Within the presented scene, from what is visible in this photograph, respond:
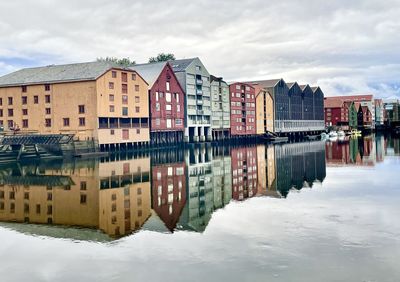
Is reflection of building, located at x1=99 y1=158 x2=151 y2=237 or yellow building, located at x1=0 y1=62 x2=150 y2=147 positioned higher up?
yellow building, located at x1=0 y1=62 x2=150 y2=147

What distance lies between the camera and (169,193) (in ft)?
90.5

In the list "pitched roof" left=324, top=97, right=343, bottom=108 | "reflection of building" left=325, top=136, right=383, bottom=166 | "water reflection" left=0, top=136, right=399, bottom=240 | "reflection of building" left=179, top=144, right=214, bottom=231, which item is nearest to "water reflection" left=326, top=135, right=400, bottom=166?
"reflection of building" left=325, top=136, right=383, bottom=166

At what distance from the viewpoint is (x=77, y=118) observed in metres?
64.9

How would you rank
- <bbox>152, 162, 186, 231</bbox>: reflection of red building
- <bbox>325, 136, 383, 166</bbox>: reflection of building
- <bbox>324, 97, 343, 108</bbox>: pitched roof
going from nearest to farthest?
<bbox>152, 162, 186, 231</bbox>: reflection of red building
<bbox>325, 136, 383, 166</bbox>: reflection of building
<bbox>324, 97, 343, 108</bbox>: pitched roof

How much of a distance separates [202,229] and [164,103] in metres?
63.4

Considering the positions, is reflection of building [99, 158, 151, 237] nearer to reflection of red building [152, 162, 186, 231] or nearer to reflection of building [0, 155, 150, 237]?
reflection of building [0, 155, 150, 237]

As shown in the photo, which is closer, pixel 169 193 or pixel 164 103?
pixel 169 193

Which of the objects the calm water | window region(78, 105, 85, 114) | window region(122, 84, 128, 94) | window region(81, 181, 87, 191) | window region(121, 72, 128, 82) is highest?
window region(121, 72, 128, 82)

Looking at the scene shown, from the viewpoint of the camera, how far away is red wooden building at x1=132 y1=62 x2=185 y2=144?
77688mm

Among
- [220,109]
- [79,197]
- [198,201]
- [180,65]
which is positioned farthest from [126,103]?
[198,201]

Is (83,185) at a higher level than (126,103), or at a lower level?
lower

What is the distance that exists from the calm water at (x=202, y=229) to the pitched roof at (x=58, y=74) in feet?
111

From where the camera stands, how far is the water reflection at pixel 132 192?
19.9m

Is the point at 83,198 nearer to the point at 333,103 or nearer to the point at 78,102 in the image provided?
the point at 78,102
